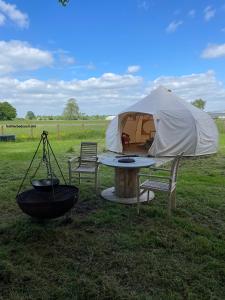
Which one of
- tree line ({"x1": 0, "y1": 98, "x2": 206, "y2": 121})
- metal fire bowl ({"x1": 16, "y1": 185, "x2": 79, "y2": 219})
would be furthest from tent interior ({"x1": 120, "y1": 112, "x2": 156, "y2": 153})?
tree line ({"x1": 0, "y1": 98, "x2": 206, "y2": 121})

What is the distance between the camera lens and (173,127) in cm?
1104

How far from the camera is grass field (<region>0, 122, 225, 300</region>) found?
8.57 ft

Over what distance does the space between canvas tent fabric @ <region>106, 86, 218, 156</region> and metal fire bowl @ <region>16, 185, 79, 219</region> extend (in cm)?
731

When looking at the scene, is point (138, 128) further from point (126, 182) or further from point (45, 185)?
point (45, 185)

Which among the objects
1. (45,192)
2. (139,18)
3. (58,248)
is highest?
(139,18)

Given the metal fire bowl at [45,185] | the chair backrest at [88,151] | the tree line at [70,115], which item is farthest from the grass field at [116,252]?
the tree line at [70,115]

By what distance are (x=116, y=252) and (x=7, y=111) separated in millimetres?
44358

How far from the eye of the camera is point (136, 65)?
22828 mm

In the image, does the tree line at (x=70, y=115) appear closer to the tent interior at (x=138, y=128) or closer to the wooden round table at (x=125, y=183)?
the tent interior at (x=138, y=128)

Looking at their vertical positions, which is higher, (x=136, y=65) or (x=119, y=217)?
(x=136, y=65)

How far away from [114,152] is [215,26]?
8249 millimetres

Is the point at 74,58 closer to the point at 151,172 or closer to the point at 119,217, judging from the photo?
the point at 151,172

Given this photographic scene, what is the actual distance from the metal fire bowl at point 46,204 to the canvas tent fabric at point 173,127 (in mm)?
7310

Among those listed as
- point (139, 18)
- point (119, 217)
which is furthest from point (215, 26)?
point (119, 217)
